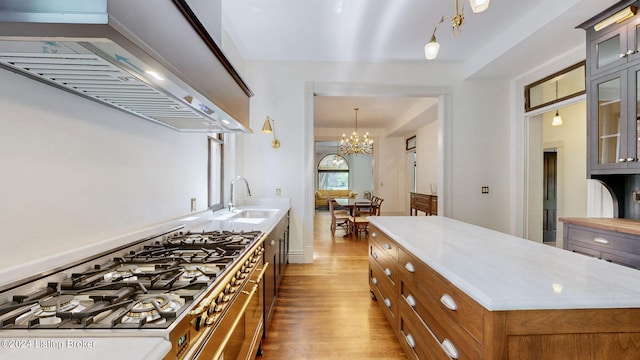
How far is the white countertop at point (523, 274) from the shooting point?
0.89 meters

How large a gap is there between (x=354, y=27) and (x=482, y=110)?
240 centimetres

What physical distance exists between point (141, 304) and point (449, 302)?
1.14m

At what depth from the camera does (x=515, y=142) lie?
394cm

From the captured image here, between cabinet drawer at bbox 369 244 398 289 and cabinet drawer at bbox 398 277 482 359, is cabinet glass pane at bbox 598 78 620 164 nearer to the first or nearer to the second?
cabinet drawer at bbox 369 244 398 289

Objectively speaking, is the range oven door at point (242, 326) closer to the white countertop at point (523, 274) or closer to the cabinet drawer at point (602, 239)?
the white countertop at point (523, 274)

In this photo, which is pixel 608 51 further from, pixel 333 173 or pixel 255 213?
pixel 333 173

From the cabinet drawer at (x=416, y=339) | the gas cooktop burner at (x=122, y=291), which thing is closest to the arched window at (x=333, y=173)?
the cabinet drawer at (x=416, y=339)

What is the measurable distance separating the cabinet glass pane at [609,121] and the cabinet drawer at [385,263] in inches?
85.1

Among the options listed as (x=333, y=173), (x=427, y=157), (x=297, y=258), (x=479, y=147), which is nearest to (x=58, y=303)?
(x=297, y=258)

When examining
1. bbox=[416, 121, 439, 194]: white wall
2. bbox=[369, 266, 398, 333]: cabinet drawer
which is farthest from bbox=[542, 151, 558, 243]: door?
bbox=[369, 266, 398, 333]: cabinet drawer

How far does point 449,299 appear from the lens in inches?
44.7

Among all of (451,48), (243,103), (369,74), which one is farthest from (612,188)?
(243,103)

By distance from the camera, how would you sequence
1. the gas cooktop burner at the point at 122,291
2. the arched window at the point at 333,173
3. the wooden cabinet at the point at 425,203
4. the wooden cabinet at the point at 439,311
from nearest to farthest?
the gas cooktop burner at the point at 122,291
the wooden cabinet at the point at 439,311
the wooden cabinet at the point at 425,203
the arched window at the point at 333,173

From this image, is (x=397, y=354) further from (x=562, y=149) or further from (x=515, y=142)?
(x=562, y=149)
